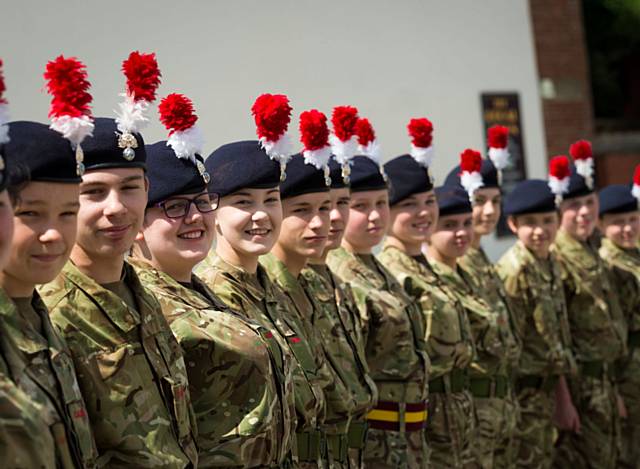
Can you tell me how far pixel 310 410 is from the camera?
3752mm

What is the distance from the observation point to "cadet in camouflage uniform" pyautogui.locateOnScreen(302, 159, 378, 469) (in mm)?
4242

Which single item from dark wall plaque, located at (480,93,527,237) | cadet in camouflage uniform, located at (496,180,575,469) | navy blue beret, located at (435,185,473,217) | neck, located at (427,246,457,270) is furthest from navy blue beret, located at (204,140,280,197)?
dark wall plaque, located at (480,93,527,237)

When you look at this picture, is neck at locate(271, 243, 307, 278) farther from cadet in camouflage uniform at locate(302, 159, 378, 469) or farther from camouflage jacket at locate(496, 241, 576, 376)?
camouflage jacket at locate(496, 241, 576, 376)

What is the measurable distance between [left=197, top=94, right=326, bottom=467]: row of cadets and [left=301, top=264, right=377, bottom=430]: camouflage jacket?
0.83 feet

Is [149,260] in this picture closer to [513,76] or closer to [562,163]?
[562,163]

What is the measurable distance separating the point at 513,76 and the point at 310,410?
6339mm

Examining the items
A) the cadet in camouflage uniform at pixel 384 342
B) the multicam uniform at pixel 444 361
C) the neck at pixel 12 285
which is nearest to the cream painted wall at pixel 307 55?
the cadet in camouflage uniform at pixel 384 342

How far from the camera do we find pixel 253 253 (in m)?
3.75

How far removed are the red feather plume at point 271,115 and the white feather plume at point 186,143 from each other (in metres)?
0.49

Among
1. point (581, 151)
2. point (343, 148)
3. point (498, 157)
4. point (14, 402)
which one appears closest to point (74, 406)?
point (14, 402)

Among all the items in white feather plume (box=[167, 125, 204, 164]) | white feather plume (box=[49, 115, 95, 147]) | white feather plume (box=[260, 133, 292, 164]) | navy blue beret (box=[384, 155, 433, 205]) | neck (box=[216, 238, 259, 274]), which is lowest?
neck (box=[216, 238, 259, 274])

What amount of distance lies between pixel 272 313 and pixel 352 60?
14.9ft

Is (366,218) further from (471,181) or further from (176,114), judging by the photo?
(176,114)

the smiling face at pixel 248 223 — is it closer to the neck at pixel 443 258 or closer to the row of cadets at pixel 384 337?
the row of cadets at pixel 384 337
